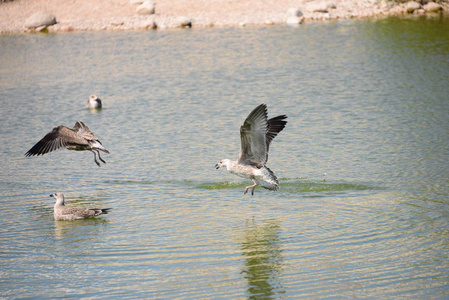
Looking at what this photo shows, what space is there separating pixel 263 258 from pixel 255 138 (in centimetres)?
230

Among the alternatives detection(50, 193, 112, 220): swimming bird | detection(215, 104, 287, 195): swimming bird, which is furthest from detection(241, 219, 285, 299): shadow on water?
detection(50, 193, 112, 220): swimming bird

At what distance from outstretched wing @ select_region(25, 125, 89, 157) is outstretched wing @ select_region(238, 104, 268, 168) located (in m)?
3.76

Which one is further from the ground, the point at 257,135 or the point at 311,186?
the point at 257,135

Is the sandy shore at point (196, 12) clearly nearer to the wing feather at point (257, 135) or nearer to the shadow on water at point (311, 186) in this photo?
the shadow on water at point (311, 186)

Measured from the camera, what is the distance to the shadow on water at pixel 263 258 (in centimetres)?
887

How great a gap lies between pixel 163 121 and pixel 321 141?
16.9 feet

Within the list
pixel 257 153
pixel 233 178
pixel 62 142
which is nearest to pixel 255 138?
pixel 257 153

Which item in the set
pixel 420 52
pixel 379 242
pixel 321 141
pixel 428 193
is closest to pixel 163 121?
pixel 321 141

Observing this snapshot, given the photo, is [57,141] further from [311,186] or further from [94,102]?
[94,102]

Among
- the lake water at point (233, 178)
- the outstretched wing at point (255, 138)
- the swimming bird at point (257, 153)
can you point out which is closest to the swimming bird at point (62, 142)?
the lake water at point (233, 178)

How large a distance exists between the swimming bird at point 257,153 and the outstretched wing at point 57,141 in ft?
10.9

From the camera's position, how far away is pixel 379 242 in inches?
396

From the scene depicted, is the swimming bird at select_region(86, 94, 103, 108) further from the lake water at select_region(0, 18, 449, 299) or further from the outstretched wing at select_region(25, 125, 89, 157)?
the outstretched wing at select_region(25, 125, 89, 157)

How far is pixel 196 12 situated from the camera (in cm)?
3694
